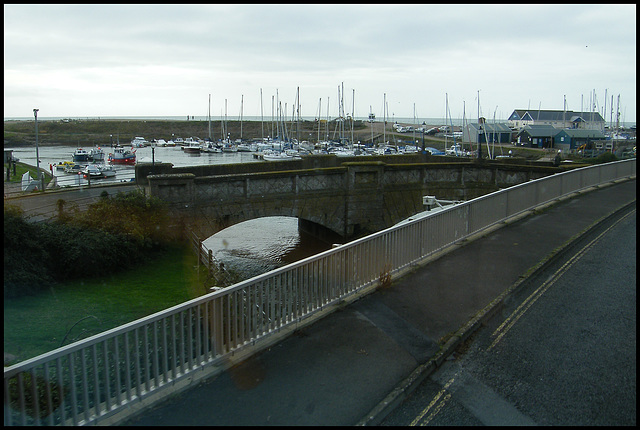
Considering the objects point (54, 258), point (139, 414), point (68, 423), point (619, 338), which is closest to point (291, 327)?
point (139, 414)

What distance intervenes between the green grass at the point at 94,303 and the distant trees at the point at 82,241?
14.7 inches

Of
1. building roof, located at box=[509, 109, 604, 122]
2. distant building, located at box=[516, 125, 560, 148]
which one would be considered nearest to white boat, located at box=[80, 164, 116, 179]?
distant building, located at box=[516, 125, 560, 148]

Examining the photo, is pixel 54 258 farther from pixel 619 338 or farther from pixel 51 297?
pixel 619 338

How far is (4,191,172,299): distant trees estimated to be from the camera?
15.0 metres

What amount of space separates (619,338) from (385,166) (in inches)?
770

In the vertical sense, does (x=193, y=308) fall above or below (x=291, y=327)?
above

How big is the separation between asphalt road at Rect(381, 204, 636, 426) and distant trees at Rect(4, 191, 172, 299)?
11.9m

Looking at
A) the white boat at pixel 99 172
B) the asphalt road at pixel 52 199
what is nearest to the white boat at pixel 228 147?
the white boat at pixel 99 172

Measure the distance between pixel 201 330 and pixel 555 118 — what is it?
4645 inches

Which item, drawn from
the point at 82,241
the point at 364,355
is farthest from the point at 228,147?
the point at 364,355

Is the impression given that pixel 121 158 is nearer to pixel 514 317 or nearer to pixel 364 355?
pixel 514 317

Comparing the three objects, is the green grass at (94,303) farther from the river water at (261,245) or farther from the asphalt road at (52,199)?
the river water at (261,245)

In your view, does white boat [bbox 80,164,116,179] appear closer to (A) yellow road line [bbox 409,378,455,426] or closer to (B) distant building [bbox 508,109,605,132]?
(A) yellow road line [bbox 409,378,455,426]

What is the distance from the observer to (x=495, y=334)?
804 cm
